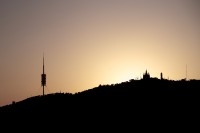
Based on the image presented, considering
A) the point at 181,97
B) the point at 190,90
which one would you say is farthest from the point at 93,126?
the point at 190,90

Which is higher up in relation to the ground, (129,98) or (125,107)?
(129,98)

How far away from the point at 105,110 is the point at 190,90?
1283 centimetres

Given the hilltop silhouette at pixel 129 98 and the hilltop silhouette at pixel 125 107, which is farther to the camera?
the hilltop silhouette at pixel 129 98

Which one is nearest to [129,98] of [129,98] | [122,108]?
[129,98]

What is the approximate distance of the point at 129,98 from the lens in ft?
149

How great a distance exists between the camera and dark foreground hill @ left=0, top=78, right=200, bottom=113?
41344mm

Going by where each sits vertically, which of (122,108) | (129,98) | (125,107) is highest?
(129,98)

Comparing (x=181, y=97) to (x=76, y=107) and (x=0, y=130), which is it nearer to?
(x=76, y=107)

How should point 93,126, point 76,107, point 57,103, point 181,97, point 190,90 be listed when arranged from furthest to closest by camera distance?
point 57,103, point 76,107, point 190,90, point 181,97, point 93,126

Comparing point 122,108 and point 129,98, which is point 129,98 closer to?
point 129,98

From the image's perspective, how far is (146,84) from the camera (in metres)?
49.8

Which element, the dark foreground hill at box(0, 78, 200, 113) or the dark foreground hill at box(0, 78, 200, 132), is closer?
the dark foreground hill at box(0, 78, 200, 132)

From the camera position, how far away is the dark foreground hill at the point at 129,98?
136 feet

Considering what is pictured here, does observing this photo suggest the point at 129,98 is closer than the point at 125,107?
No
